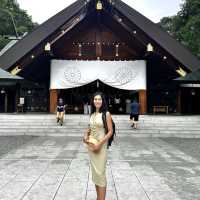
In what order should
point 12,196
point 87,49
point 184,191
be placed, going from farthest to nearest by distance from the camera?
point 87,49 < point 184,191 < point 12,196

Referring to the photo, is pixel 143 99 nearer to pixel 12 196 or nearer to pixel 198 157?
pixel 198 157

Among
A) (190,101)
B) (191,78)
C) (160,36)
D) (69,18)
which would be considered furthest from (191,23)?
(69,18)

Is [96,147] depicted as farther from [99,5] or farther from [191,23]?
[191,23]

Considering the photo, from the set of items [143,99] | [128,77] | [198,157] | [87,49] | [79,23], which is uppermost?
[79,23]

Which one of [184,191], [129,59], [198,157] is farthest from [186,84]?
[184,191]

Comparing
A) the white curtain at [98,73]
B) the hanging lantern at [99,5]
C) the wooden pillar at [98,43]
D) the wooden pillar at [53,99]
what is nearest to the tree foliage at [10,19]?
the white curtain at [98,73]

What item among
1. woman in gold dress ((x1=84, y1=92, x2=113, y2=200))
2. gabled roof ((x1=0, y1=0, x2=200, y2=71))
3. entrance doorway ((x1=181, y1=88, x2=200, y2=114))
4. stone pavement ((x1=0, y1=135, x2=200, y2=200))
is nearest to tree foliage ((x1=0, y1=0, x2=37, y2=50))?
entrance doorway ((x1=181, y1=88, x2=200, y2=114))

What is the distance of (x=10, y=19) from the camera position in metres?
44.6

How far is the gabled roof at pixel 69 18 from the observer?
1700 cm

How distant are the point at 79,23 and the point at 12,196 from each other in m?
14.9

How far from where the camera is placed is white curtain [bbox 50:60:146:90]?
19.2 meters

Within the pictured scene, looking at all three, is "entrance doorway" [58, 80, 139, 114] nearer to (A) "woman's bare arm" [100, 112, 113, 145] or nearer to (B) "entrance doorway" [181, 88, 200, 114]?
(B) "entrance doorway" [181, 88, 200, 114]

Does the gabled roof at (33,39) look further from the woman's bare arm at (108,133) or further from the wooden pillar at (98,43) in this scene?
the woman's bare arm at (108,133)

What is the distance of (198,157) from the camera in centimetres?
916
